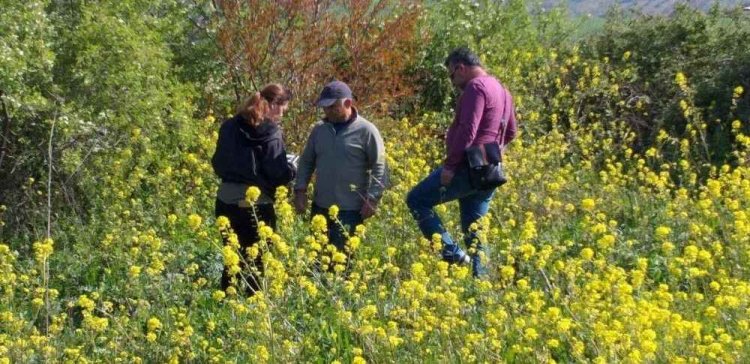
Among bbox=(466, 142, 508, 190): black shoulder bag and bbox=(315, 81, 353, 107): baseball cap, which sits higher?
bbox=(315, 81, 353, 107): baseball cap

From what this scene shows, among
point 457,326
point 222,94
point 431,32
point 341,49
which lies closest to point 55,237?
point 222,94

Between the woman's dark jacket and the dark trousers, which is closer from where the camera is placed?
the woman's dark jacket

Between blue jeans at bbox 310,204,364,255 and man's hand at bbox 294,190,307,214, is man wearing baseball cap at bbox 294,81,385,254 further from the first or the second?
man's hand at bbox 294,190,307,214

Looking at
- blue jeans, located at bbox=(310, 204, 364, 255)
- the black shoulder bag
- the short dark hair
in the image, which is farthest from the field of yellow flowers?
the short dark hair

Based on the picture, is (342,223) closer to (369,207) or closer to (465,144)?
(369,207)

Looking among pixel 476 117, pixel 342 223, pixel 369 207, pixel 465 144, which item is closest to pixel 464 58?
pixel 476 117

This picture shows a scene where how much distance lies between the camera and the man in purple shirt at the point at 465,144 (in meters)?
6.10

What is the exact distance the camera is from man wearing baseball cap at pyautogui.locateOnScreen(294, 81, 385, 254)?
6152 millimetres

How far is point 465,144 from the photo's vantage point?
20.1ft

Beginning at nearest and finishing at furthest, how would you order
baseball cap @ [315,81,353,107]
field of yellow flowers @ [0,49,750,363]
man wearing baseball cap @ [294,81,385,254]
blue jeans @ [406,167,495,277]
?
field of yellow flowers @ [0,49,750,363] < baseball cap @ [315,81,353,107] < man wearing baseball cap @ [294,81,385,254] < blue jeans @ [406,167,495,277]

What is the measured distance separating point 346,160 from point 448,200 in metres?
0.70

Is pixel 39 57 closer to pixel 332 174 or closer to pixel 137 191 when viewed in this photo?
pixel 137 191

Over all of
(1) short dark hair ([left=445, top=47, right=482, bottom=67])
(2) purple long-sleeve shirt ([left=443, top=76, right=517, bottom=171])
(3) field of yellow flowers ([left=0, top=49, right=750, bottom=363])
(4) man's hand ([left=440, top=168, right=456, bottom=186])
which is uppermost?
(1) short dark hair ([left=445, top=47, right=482, bottom=67])

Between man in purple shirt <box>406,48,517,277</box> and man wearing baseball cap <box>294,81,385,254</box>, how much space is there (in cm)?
37
